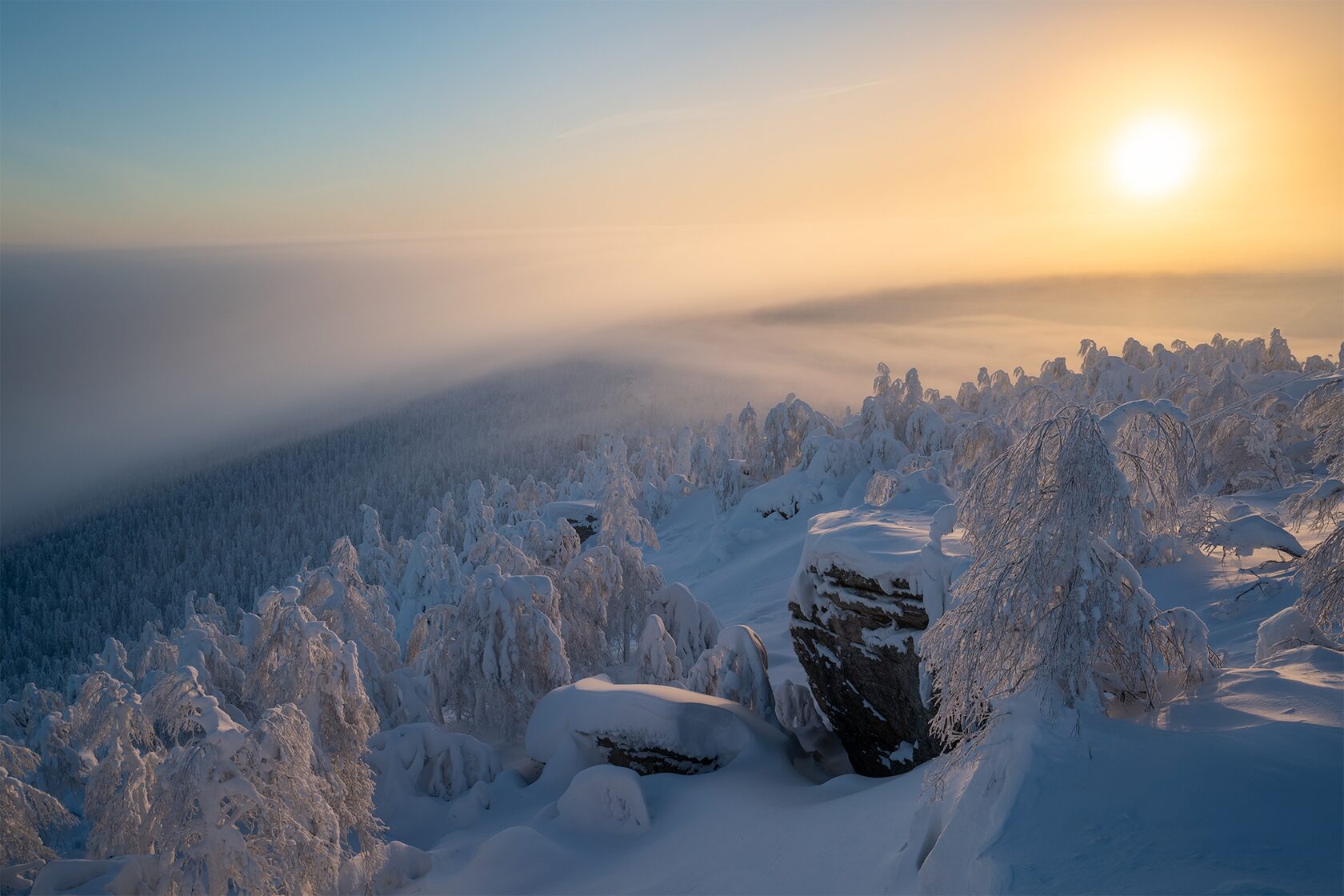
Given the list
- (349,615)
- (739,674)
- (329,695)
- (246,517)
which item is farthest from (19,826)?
(246,517)

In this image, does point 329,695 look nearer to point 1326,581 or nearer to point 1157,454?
point 1157,454

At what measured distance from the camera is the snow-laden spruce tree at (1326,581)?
23.7 ft

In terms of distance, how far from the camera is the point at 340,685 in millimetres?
11898

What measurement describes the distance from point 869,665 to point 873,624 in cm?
83

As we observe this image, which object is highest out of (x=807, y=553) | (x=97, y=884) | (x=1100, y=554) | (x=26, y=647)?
(x=1100, y=554)

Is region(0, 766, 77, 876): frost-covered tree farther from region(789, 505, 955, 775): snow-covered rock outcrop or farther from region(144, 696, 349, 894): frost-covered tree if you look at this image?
region(789, 505, 955, 775): snow-covered rock outcrop

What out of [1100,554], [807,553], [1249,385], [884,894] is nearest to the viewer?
[1100,554]

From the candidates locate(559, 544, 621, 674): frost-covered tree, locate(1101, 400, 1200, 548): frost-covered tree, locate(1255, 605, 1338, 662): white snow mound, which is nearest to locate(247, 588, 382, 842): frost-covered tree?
locate(559, 544, 621, 674): frost-covered tree

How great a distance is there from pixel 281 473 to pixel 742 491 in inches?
5210

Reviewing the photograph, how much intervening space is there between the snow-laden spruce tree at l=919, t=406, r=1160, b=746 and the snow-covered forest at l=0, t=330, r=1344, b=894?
0.03 metres

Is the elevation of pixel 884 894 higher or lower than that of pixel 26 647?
higher

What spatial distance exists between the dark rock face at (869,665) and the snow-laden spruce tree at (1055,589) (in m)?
4.68

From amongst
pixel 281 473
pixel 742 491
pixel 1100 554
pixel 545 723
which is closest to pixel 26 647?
pixel 281 473

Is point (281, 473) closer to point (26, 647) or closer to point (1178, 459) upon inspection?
point (26, 647)
